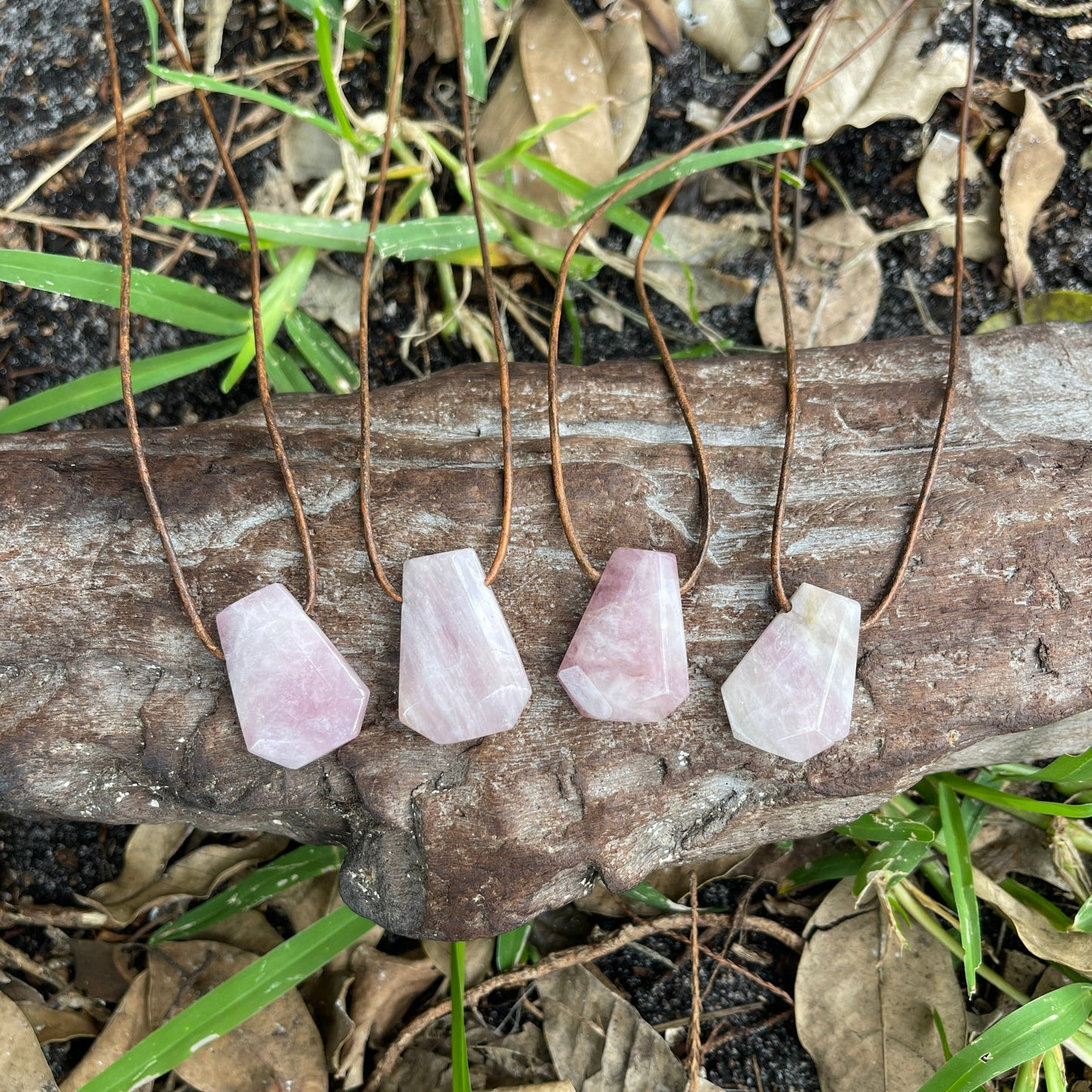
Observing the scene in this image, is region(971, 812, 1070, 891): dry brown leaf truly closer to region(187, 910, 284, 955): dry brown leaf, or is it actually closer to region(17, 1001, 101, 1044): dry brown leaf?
region(187, 910, 284, 955): dry brown leaf

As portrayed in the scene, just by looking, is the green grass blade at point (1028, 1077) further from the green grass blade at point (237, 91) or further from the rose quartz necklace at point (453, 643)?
the green grass blade at point (237, 91)

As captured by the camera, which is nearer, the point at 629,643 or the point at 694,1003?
the point at 629,643

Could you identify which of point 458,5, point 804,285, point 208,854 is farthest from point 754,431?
point 208,854

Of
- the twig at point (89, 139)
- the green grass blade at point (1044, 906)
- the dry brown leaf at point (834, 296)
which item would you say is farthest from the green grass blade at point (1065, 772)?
the twig at point (89, 139)

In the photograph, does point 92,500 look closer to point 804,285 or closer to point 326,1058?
point 326,1058

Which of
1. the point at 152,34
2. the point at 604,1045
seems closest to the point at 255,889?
the point at 604,1045

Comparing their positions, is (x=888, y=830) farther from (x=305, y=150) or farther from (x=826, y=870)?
(x=305, y=150)
